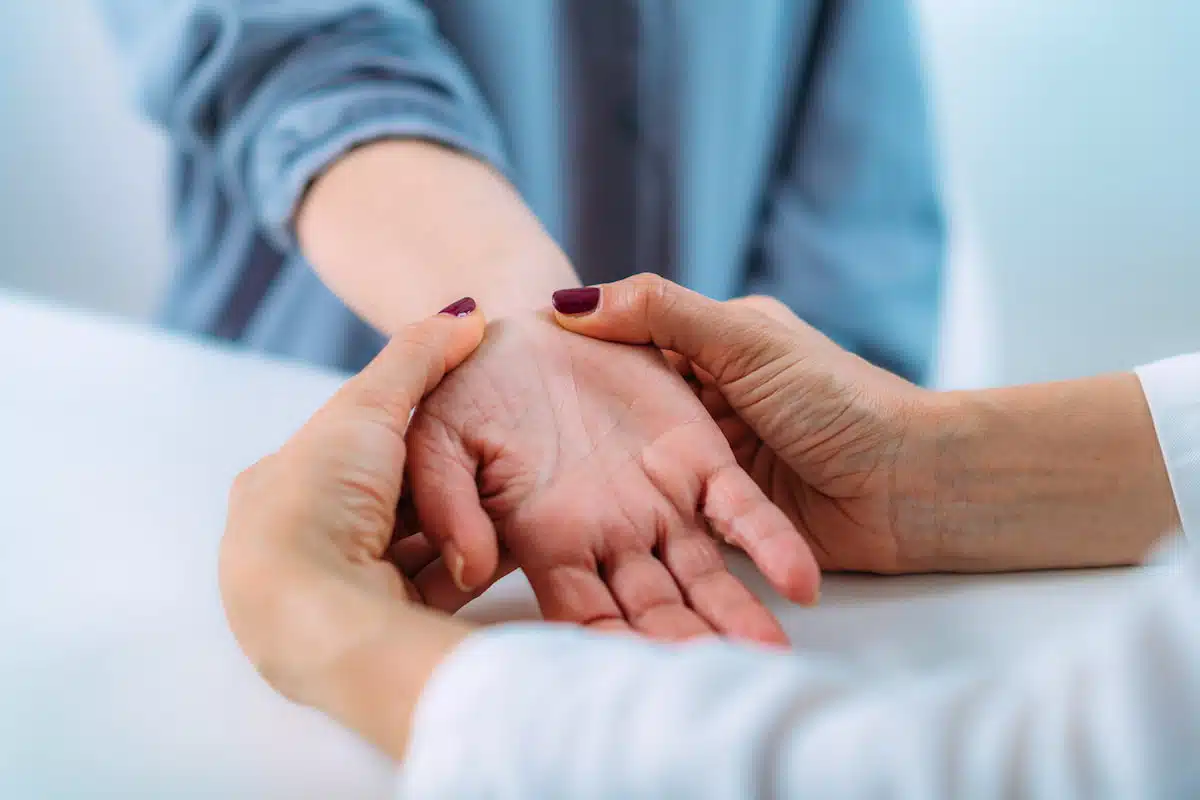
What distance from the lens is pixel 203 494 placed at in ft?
1.94

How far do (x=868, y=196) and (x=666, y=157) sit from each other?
8.5 inches

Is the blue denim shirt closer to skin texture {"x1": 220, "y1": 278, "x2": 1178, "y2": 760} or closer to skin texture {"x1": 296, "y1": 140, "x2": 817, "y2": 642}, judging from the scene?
skin texture {"x1": 296, "y1": 140, "x2": 817, "y2": 642}

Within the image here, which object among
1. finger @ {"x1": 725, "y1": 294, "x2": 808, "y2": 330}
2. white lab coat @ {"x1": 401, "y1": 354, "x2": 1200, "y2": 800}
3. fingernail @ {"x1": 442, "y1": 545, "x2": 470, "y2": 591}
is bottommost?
fingernail @ {"x1": 442, "y1": 545, "x2": 470, "y2": 591}

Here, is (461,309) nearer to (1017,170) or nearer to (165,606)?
(165,606)

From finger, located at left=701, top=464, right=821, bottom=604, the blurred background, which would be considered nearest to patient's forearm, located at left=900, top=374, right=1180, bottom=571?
finger, located at left=701, top=464, right=821, bottom=604

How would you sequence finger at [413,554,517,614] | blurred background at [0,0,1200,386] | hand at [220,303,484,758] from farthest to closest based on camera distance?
blurred background at [0,0,1200,386]
finger at [413,554,517,614]
hand at [220,303,484,758]

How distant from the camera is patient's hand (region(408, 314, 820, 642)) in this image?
0.45 meters

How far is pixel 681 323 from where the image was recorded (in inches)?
21.7

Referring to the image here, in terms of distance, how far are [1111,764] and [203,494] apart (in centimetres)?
53

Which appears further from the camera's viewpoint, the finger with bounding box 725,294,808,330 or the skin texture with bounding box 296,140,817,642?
the finger with bounding box 725,294,808,330

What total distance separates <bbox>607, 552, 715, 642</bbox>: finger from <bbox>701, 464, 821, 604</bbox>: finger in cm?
4

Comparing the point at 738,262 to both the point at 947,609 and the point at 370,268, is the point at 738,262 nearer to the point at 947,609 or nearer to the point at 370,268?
the point at 370,268

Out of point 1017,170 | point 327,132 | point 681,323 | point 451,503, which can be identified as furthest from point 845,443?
point 1017,170

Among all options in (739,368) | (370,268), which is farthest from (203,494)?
(739,368)
